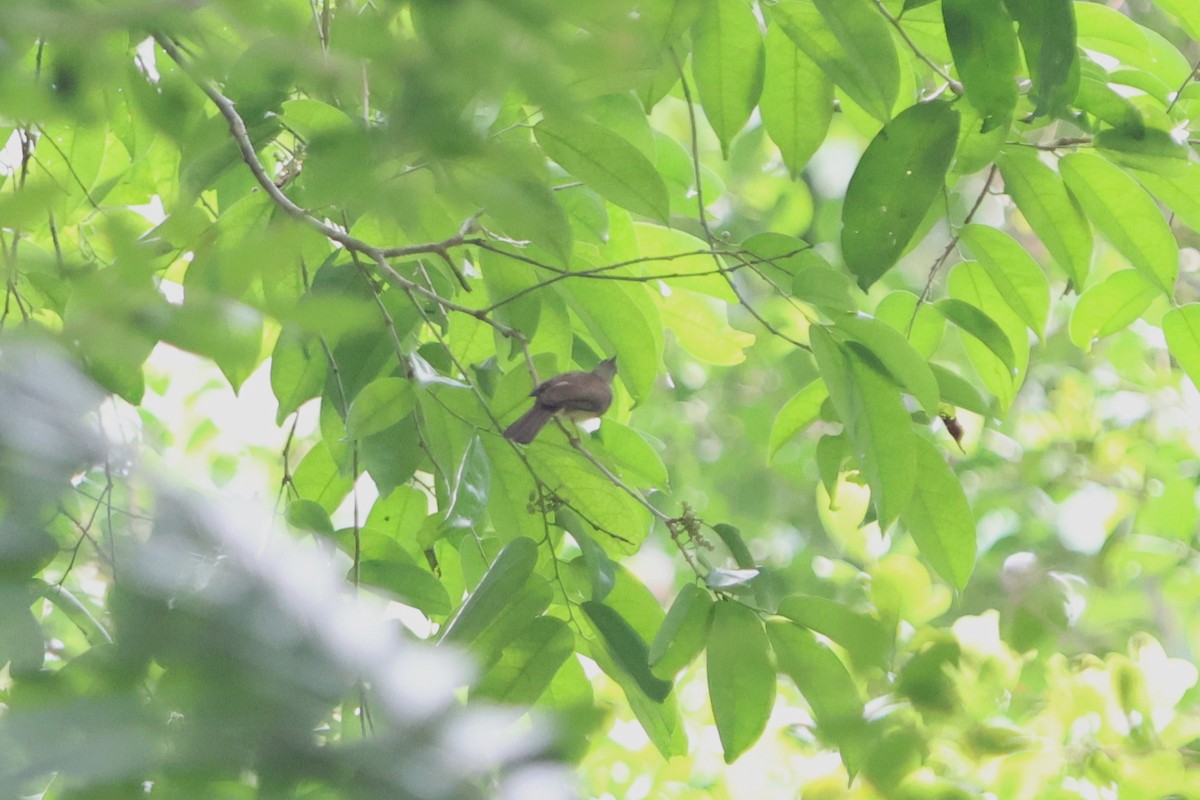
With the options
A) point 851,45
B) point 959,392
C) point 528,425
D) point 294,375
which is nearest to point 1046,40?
point 851,45

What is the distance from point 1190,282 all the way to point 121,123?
456 cm

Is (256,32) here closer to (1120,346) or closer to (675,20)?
(675,20)

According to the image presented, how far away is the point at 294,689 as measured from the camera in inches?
21.1

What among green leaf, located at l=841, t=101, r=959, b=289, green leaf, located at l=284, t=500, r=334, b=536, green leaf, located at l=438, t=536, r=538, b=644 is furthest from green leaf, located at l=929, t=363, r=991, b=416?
green leaf, located at l=284, t=500, r=334, b=536

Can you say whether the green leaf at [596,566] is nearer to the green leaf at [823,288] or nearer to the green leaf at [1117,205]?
the green leaf at [823,288]

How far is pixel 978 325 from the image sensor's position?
1671 mm

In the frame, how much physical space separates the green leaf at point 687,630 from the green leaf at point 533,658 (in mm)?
109

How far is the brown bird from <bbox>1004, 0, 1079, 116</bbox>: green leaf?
71 cm

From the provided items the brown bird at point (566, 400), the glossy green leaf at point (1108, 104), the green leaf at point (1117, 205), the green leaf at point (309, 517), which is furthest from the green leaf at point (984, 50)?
the green leaf at point (309, 517)

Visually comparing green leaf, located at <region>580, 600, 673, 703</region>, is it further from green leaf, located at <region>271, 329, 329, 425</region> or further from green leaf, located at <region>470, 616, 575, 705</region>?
green leaf, located at <region>271, 329, 329, 425</region>

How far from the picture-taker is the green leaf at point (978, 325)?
1.66 metres

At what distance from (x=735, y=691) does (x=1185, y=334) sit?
89 centimetres

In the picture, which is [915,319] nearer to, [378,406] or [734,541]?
[734,541]

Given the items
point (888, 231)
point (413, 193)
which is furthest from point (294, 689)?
point (888, 231)
